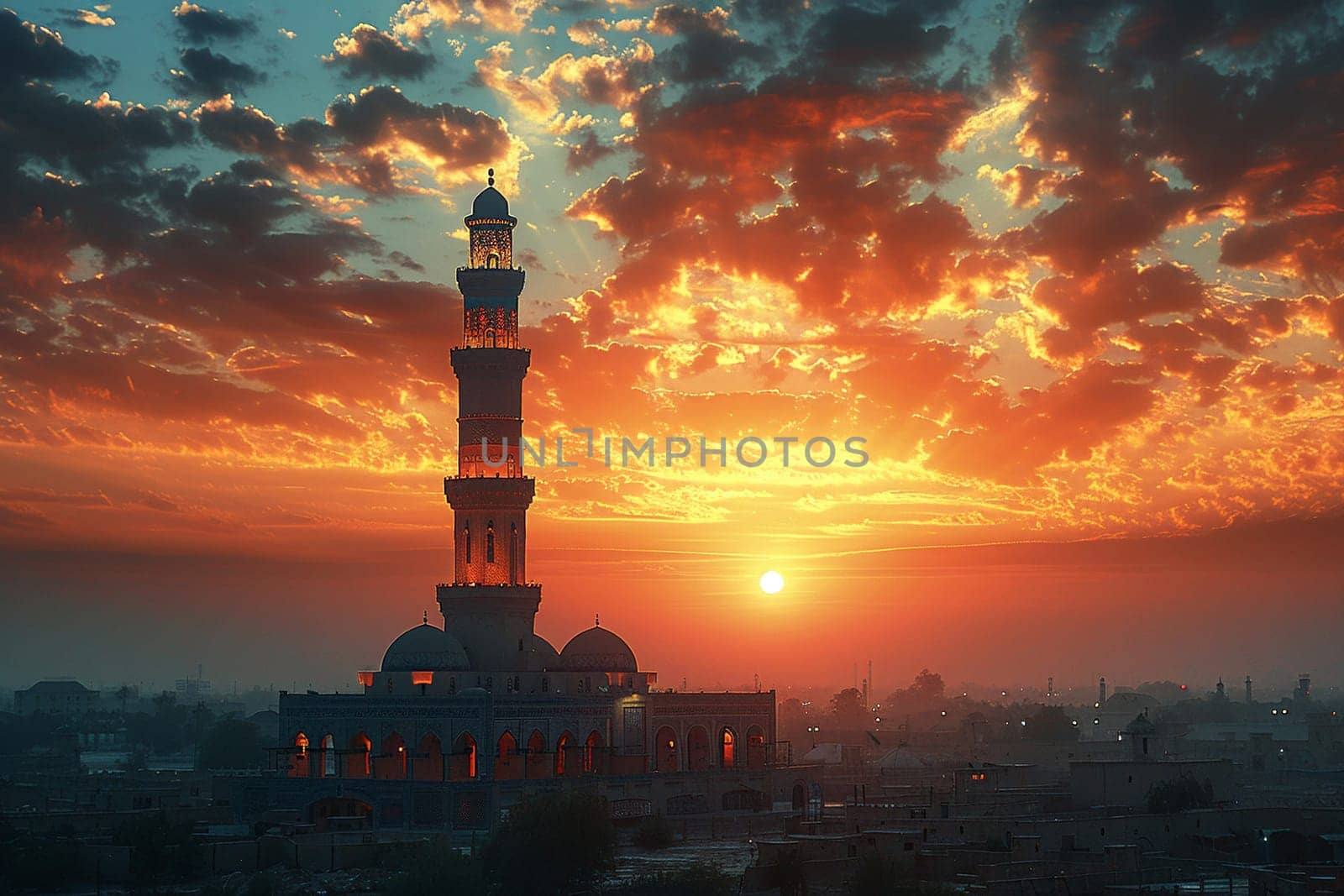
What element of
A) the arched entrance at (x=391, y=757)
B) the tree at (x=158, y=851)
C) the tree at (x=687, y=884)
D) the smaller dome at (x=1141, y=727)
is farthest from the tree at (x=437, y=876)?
the smaller dome at (x=1141, y=727)

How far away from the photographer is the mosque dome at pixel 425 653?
90.2 metres

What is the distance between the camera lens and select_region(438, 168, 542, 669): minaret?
9488cm

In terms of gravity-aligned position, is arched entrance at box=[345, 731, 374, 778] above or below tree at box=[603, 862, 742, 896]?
above

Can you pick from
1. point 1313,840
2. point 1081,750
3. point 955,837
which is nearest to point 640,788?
point 955,837

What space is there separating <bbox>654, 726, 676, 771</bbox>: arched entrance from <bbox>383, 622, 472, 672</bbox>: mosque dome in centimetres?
1198

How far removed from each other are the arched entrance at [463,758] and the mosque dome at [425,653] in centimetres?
528

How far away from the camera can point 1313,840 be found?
72.2m

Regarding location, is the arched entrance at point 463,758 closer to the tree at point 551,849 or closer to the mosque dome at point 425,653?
the mosque dome at point 425,653

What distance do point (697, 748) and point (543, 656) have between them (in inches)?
400

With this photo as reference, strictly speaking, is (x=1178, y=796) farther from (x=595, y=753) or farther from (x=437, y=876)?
(x=437, y=876)

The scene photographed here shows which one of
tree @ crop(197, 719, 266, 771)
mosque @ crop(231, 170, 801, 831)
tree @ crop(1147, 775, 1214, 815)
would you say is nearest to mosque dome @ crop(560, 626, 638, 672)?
mosque @ crop(231, 170, 801, 831)

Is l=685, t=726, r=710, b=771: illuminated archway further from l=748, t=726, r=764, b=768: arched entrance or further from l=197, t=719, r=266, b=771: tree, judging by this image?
l=197, t=719, r=266, b=771: tree

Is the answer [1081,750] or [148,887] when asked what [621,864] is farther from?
[1081,750]

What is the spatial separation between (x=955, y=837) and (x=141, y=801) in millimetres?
45554
